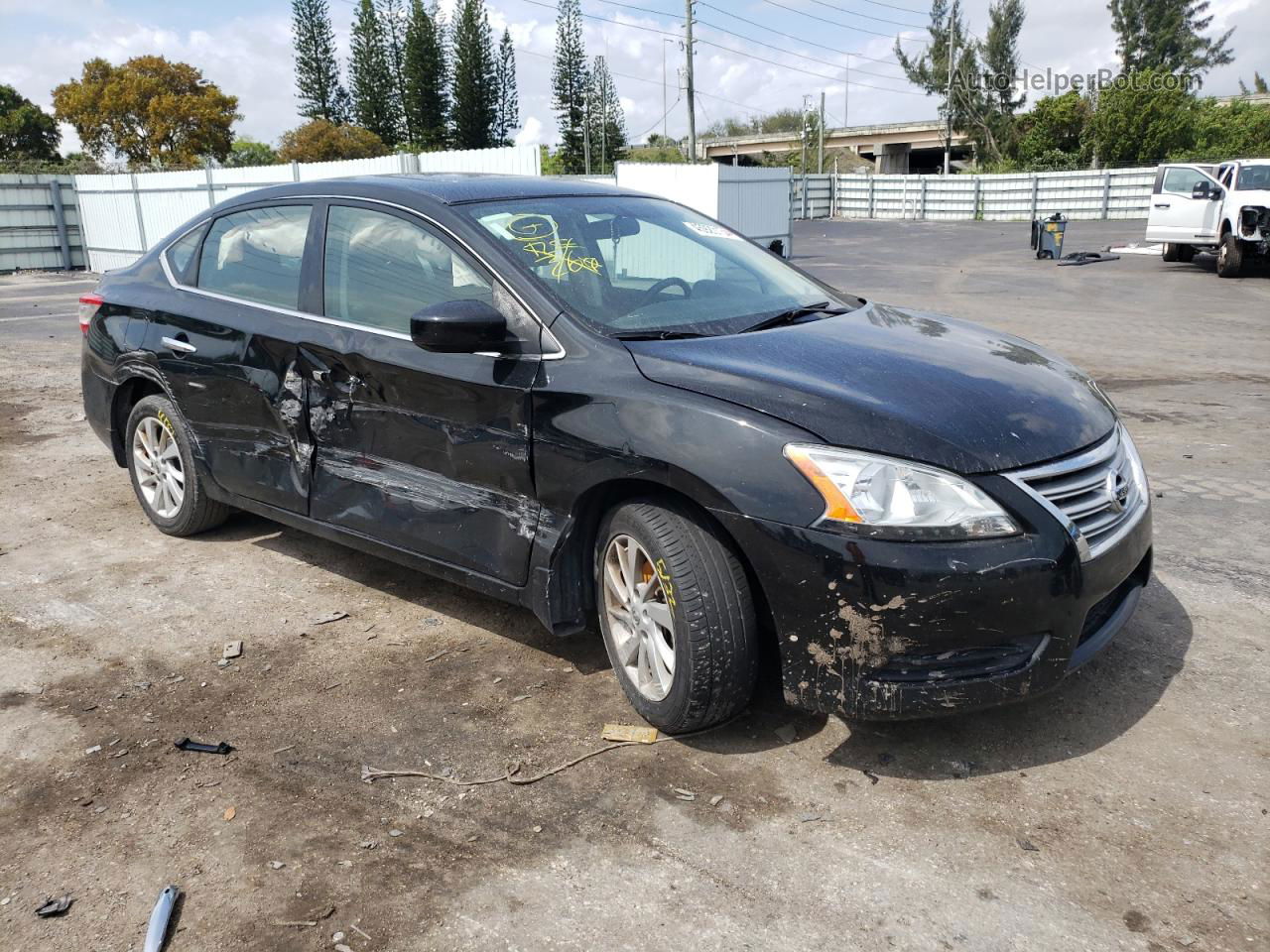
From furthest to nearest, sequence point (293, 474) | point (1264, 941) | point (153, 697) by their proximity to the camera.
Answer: point (293, 474)
point (153, 697)
point (1264, 941)

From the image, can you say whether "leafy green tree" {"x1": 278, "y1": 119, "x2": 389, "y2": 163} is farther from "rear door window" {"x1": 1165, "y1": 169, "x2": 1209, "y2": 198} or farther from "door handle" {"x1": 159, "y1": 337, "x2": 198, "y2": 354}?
"door handle" {"x1": 159, "y1": 337, "x2": 198, "y2": 354}

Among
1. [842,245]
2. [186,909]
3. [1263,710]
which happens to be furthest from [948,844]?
[842,245]

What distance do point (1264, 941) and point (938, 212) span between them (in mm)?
42705

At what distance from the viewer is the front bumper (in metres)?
2.74

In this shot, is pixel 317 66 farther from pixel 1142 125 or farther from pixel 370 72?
pixel 1142 125

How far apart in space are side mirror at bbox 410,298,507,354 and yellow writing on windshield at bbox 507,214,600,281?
0.34 meters

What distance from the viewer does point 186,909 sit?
2541 mm

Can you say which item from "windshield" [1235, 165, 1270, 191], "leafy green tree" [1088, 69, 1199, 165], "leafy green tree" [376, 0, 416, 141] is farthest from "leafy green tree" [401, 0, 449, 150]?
"windshield" [1235, 165, 1270, 191]

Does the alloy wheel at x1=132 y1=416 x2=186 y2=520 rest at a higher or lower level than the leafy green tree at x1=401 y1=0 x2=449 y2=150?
lower

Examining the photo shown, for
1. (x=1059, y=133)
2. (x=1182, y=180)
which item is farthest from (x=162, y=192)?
(x=1059, y=133)

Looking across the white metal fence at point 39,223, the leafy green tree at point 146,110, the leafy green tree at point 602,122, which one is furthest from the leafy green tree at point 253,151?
the white metal fence at point 39,223

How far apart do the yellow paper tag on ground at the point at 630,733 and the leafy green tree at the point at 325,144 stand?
60776mm

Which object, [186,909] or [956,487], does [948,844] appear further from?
[186,909]

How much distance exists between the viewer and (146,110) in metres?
65.8
